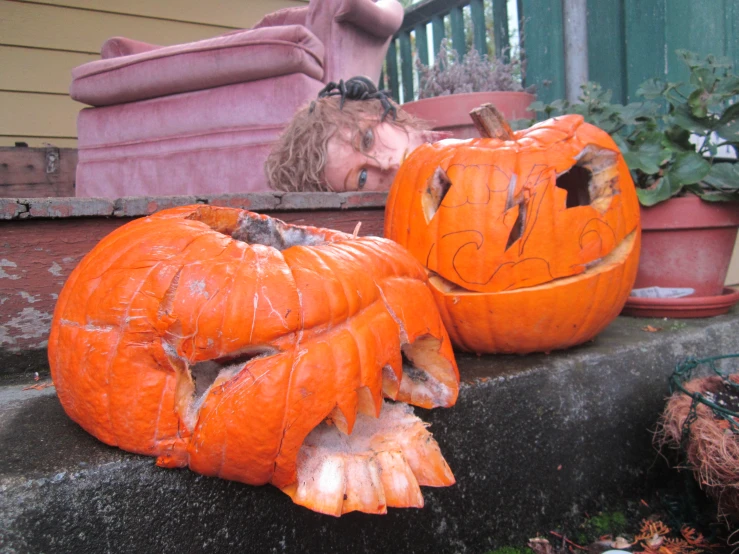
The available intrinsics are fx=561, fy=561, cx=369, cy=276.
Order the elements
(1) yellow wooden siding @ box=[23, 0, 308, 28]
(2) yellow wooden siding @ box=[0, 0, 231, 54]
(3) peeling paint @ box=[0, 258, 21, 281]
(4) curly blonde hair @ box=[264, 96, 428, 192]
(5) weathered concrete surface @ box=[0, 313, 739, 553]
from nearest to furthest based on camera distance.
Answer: (5) weathered concrete surface @ box=[0, 313, 739, 553] < (3) peeling paint @ box=[0, 258, 21, 281] < (4) curly blonde hair @ box=[264, 96, 428, 192] < (2) yellow wooden siding @ box=[0, 0, 231, 54] < (1) yellow wooden siding @ box=[23, 0, 308, 28]

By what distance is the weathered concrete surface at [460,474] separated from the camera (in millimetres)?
874

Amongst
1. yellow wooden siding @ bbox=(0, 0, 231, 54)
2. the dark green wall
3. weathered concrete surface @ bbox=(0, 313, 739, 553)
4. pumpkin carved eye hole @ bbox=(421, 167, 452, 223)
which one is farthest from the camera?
yellow wooden siding @ bbox=(0, 0, 231, 54)

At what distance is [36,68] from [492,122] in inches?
158

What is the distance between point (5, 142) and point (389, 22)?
2.91 metres

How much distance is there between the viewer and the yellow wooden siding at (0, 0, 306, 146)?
4105mm

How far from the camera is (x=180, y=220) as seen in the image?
108 centimetres

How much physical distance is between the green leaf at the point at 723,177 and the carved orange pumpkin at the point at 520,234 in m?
0.65

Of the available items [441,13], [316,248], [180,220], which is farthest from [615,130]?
[441,13]

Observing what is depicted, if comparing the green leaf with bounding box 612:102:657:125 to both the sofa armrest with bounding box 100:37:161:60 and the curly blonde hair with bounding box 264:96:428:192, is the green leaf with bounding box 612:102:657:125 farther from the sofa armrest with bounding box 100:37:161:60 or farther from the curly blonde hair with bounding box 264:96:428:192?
the sofa armrest with bounding box 100:37:161:60

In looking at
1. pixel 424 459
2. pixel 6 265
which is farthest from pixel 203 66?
pixel 424 459

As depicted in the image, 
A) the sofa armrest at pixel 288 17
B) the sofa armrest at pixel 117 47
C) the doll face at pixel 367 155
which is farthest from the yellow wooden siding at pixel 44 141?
the doll face at pixel 367 155

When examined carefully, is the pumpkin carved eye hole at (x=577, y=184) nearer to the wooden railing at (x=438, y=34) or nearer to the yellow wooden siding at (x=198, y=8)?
the wooden railing at (x=438, y=34)

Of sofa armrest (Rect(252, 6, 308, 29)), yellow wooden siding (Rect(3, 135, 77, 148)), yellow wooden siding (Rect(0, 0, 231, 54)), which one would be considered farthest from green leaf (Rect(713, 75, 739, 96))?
yellow wooden siding (Rect(3, 135, 77, 148))

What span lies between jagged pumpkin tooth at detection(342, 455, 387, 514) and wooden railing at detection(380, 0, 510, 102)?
3.21m
